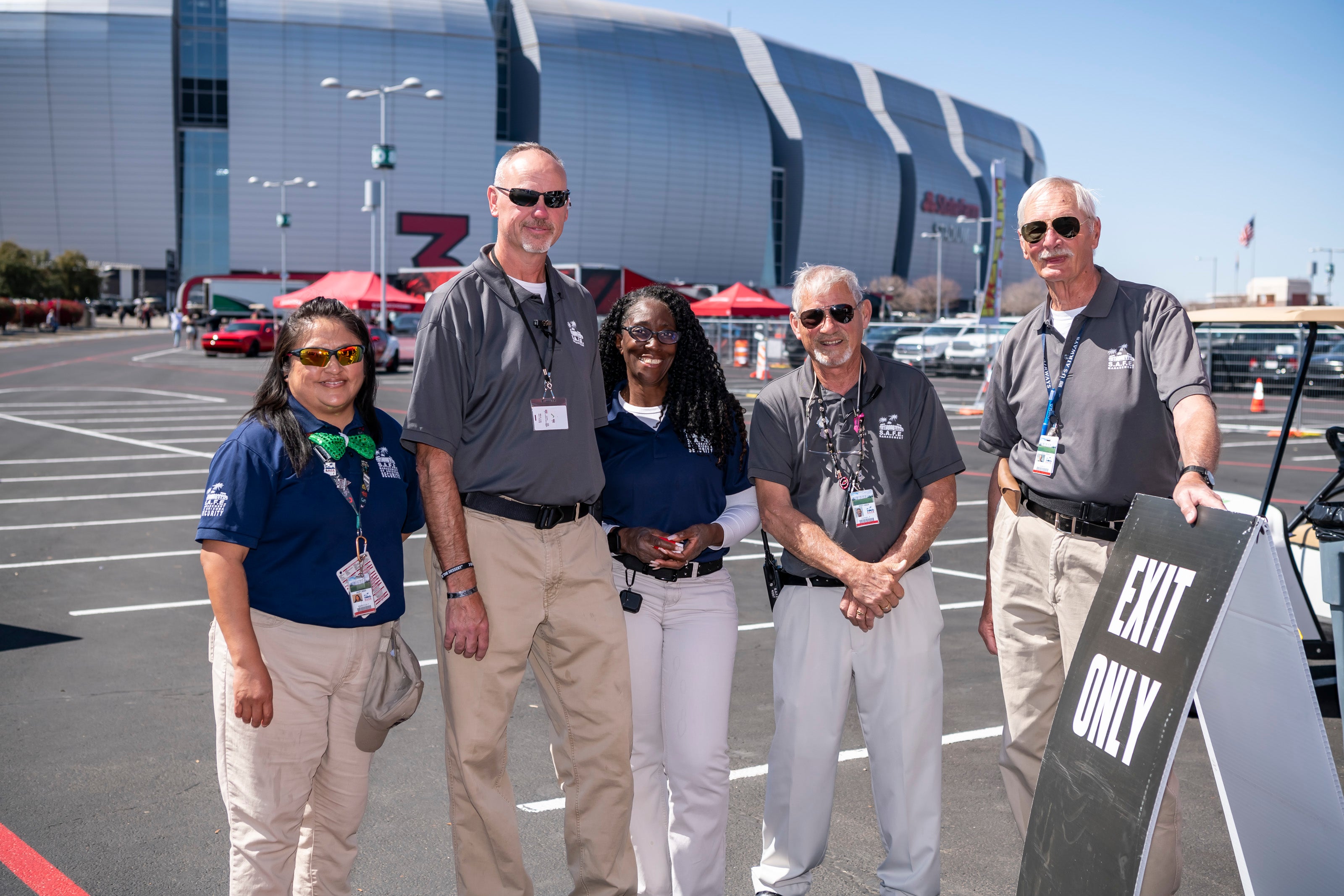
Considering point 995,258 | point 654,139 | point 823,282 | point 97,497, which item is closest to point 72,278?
point 654,139

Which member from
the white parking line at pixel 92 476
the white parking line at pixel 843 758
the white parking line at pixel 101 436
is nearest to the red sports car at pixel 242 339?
the white parking line at pixel 101 436

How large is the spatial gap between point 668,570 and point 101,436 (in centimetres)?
1554

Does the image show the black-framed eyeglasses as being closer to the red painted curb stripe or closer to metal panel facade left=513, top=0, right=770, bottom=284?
the red painted curb stripe

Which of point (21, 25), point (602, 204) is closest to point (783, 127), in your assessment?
point (602, 204)

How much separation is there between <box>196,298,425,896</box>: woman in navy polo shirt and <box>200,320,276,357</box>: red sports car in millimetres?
38778

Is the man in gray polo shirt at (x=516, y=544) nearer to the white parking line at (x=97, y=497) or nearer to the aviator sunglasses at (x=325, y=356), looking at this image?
the aviator sunglasses at (x=325, y=356)

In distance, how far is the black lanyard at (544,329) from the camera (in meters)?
3.19

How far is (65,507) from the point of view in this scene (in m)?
10.5

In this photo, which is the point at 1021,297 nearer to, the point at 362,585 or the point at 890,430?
the point at 890,430

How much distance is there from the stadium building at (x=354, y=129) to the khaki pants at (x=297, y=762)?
69.0 metres

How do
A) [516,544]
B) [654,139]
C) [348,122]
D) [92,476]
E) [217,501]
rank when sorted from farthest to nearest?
[654,139] → [348,122] → [92,476] → [516,544] → [217,501]

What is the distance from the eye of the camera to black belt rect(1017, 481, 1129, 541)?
331 centimetres

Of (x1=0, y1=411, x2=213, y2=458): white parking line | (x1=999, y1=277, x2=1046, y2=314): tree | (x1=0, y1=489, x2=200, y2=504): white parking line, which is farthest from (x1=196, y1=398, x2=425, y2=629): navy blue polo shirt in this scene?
(x1=999, y1=277, x2=1046, y2=314): tree

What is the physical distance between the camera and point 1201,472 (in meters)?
2.95
